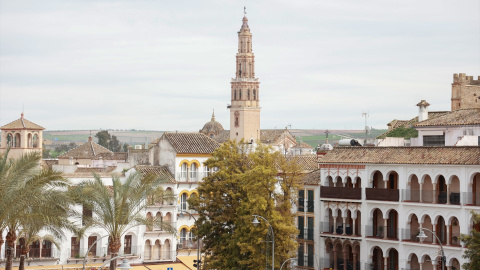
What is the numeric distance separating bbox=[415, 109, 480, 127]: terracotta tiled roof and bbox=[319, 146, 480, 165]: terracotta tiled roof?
543 centimetres

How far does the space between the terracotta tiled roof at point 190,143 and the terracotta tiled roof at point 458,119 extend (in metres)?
25.7

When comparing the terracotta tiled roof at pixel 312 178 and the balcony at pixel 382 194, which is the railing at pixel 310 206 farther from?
the balcony at pixel 382 194

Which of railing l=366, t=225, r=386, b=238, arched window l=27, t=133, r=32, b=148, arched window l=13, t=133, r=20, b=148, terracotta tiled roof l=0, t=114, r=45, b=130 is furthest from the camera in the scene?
arched window l=27, t=133, r=32, b=148

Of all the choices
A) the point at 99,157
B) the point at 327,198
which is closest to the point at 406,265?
the point at 327,198

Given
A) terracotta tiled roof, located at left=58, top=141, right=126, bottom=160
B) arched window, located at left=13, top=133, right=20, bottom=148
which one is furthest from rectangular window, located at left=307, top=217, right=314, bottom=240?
terracotta tiled roof, located at left=58, top=141, right=126, bottom=160

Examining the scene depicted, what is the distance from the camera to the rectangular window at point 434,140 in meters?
75.9

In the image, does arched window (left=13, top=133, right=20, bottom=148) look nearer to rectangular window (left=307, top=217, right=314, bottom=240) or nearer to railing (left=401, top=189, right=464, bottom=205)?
rectangular window (left=307, top=217, right=314, bottom=240)

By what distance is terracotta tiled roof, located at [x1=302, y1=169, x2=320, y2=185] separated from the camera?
78.4 m

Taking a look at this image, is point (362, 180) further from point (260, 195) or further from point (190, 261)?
point (190, 261)

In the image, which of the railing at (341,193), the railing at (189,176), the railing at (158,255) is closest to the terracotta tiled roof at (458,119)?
the railing at (341,193)

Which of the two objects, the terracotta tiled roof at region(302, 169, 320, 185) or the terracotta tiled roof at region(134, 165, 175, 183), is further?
the terracotta tiled roof at region(134, 165, 175, 183)

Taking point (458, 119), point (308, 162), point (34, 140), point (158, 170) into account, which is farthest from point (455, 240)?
point (34, 140)

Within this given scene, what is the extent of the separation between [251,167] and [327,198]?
732cm

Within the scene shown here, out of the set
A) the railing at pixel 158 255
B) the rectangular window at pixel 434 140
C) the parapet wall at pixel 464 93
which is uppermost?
the parapet wall at pixel 464 93
